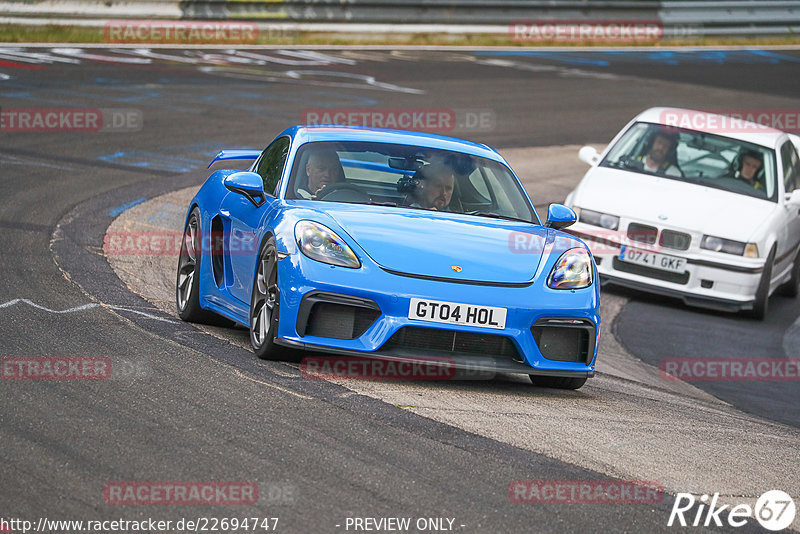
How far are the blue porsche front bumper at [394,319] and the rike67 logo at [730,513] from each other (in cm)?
168

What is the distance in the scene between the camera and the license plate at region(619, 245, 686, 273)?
37.2 ft

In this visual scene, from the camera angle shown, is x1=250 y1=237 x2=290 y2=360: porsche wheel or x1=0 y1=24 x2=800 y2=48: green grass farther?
x1=0 y1=24 x2=800 y2=48: green grass

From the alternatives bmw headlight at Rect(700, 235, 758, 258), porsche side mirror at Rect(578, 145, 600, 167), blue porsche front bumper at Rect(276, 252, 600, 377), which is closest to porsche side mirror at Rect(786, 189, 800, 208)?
bmw headlight at Rect(700, 235, 758, 258)

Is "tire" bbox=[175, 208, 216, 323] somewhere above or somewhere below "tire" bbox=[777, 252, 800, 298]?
above

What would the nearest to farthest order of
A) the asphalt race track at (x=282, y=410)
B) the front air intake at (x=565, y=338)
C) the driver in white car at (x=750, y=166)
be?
the asphalt race track at (x=282, y=410), the front air intake at (x=565, y=338), the driver in white car at (x=750, y=166)

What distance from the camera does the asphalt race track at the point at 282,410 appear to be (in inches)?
177

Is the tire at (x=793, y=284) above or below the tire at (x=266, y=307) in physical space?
below

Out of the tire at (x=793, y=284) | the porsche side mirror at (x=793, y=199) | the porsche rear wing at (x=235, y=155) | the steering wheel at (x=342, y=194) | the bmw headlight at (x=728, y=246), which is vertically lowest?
the tire at (x=793, y=284)

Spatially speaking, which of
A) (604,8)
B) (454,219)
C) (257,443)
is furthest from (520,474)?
(604,8)

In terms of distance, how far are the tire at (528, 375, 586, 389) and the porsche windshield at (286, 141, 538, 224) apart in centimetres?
102

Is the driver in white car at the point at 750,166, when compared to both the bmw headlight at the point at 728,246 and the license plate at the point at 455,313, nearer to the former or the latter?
the bmw headlight at the point at 728,246

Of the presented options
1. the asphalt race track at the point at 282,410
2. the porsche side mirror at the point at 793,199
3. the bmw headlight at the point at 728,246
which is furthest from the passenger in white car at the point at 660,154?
the asphalt race track at the point at 282,410

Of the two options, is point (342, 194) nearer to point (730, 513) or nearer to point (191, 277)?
point (191, 277)

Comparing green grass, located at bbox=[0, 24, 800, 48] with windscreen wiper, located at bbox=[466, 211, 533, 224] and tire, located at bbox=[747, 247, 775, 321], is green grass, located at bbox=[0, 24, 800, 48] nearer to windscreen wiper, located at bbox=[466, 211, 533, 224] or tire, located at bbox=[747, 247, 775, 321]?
tire, located at bbox=[747, 247, 775, 321]
